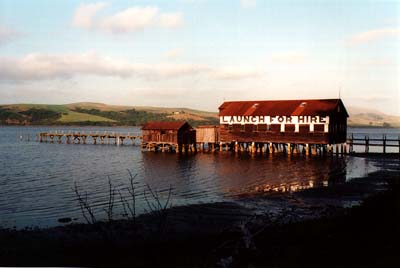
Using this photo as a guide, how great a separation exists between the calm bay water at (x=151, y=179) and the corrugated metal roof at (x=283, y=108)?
603 centimetres

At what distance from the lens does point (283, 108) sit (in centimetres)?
5584

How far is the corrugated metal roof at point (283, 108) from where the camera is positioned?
53.2 metres

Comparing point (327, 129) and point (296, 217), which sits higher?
point (327, 129)

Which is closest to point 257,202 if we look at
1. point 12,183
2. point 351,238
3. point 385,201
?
point 385,201

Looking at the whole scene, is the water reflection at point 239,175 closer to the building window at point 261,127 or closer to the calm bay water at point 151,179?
the calm bay water at point 151,179

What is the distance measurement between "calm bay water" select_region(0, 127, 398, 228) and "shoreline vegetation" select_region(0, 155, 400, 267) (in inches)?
141

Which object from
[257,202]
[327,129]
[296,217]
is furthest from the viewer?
[327,129]

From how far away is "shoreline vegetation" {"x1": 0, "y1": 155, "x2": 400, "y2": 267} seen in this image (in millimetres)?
11828

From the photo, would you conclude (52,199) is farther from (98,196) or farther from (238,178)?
(238,178)

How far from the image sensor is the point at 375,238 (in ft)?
42.7

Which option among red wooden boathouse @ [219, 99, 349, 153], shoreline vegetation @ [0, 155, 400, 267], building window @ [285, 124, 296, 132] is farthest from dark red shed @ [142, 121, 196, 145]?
shoreline vegetation @ [0, 155, 400, 267]

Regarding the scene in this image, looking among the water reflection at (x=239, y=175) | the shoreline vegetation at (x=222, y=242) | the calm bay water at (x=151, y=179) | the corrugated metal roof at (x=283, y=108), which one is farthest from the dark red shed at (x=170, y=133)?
the shoreline vegetation at (x=222, y=242)

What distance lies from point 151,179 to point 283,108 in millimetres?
26564

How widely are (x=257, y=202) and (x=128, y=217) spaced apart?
818cm
